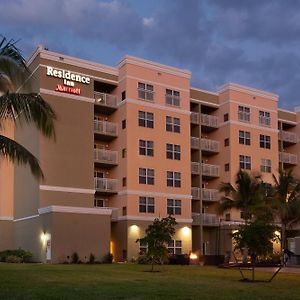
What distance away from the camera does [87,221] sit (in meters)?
44.0

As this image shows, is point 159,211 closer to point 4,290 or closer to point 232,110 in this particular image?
point 232,110

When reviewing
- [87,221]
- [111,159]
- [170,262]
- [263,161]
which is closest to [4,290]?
[87,221]

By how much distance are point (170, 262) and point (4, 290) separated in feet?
95.1

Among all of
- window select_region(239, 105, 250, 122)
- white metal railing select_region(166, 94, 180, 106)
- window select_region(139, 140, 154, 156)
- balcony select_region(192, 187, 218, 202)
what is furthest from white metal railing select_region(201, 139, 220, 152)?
window select_region(139, 140, 154, 156)

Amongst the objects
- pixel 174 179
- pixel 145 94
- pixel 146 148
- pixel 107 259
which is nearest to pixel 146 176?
pixel 146 148

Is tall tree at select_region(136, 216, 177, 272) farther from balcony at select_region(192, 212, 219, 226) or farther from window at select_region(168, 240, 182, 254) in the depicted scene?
balcony at select_region(192, 212, 219, 226)

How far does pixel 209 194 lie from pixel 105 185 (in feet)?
40.3

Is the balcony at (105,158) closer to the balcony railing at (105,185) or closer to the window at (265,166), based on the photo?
the balcony railing at (105,185)

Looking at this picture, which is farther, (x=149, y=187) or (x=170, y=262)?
(x=149, y=187)

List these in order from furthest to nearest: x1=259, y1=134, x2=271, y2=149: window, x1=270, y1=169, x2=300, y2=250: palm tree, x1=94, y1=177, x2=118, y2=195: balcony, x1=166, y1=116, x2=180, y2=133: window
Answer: x1=259, y1=134, x2=271, y2=149: window < x1=166, y1=116, x2=180, y2=133: window < x1=270, y1=169, x2=300, y2=250: palm tree < x1=94, y1=177, x2=118, y2=195: balcony

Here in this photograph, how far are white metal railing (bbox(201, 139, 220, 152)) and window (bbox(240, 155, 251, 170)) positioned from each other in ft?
8.95

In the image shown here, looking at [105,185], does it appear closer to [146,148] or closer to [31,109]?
[146,148]

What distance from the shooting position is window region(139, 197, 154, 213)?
5084cm

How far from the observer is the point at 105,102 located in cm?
5159
